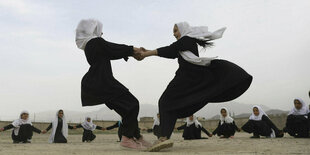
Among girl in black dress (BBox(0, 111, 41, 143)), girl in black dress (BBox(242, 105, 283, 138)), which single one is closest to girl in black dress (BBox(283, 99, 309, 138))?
girl in black dress (BBox(242, 105, 283, 138))

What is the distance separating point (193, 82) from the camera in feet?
15.3

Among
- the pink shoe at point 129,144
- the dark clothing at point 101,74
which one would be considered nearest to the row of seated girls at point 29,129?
the dark clothing at point 101,74

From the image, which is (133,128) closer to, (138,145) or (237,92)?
(138,145)

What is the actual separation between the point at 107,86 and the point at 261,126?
659cm

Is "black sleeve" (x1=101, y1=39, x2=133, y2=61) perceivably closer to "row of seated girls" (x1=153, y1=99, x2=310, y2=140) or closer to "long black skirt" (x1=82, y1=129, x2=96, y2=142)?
"row of seated girls" (x1=153, y1=99, x2=310, y2=140)

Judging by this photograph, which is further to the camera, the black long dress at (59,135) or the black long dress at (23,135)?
the black long dress at (59,135)

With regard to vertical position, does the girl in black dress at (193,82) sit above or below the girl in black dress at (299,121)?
above

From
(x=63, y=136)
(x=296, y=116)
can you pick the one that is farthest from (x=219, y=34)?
(x=63, y=136)

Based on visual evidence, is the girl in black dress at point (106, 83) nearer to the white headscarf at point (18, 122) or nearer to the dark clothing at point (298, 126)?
the dark clothing at point (298, 126)

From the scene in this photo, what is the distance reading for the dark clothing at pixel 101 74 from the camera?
179 inches

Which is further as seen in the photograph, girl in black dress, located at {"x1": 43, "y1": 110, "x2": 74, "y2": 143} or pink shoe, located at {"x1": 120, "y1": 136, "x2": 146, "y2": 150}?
girl in black dress, located at {"x1": 43, "y1": 110, "x2": 74, "y2": 143}

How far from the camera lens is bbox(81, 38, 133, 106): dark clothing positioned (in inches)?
179

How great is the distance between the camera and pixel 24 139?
945 centimetres

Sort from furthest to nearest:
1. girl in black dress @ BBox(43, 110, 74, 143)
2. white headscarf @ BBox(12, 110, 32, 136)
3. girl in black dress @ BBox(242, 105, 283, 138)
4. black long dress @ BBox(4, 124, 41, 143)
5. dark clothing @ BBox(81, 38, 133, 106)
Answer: girl in black dress @ BBox(43, 110, 74, 143), white headscarf @ BBox(12, 110, 32, 136), black long dress @ BBox(4, 124, 41, 143), girl in black dress @ BBox(242, 105, 283, 138), dark clothing @ BBox(81, 38, 133, 106)
